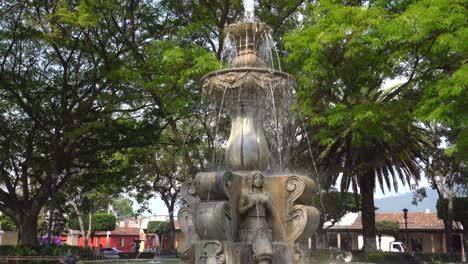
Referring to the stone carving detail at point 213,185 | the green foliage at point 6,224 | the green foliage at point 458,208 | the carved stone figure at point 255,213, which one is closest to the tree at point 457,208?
the green foliage at point 458,208

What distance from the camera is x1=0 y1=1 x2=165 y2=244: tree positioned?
17672mm

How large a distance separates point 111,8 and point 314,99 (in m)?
6.86

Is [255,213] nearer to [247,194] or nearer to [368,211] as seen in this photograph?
[247,194]

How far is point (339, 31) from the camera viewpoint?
12328 millimetres

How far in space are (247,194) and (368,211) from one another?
18.4 meters

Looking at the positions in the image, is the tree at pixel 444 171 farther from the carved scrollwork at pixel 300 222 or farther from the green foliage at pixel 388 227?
the carved scrollwork at pixel 300 222

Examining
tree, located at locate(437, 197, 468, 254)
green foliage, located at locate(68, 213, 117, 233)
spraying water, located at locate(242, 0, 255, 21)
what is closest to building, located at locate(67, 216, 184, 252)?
green foliage, located at locate(68, 213, 117, 233)

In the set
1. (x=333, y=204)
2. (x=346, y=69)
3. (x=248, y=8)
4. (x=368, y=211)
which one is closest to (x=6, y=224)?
(x=333, y=204)

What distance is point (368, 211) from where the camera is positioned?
25.5m

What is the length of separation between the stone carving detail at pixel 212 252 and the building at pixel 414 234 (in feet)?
133

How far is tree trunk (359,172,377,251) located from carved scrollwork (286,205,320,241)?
695 inches

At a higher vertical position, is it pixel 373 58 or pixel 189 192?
pixel 373 58

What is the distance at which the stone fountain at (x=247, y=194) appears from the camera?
8.05 meters

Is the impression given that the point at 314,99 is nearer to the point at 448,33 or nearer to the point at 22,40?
the point at 448,33
